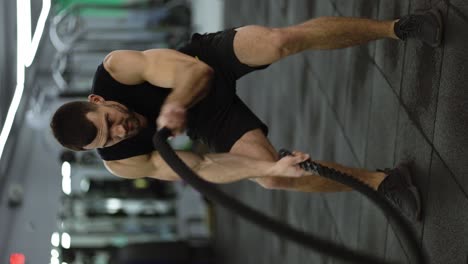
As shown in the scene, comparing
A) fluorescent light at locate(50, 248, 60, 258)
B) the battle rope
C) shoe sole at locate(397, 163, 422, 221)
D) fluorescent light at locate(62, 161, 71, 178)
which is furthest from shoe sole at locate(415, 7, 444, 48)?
fluorescent light at locate(62, 161, 71, 178)

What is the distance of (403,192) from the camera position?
11.5 feet

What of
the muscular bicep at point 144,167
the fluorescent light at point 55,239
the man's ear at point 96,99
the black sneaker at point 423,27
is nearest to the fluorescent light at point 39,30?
the fluorescent light at point 55,239

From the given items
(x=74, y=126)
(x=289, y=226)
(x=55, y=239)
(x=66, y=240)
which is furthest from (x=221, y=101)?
(x=66, y=240)

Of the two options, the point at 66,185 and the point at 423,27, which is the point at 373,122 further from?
the point at 66,185

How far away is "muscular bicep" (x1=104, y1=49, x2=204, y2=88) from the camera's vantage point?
3523 mm

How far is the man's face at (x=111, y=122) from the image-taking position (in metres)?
3.38

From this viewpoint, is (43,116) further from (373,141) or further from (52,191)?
(373,141)

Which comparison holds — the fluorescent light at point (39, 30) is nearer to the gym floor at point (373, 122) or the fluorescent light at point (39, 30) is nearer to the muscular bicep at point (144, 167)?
the gym floor at point (373, 122)

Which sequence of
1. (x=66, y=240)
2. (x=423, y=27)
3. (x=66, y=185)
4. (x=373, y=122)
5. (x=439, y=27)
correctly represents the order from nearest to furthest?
1. (x=439, y=27)
2. (x=423, y=27)
3. (x=373, y=122)
4. (x=66, y=240)
5. (x=66, y=185)

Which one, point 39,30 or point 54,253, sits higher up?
point 39,30

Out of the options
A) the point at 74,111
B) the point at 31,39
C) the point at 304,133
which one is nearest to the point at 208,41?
the point at 74,111

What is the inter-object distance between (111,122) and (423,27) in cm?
142

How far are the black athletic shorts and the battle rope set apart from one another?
651 millimetres

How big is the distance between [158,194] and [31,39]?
250 cm
